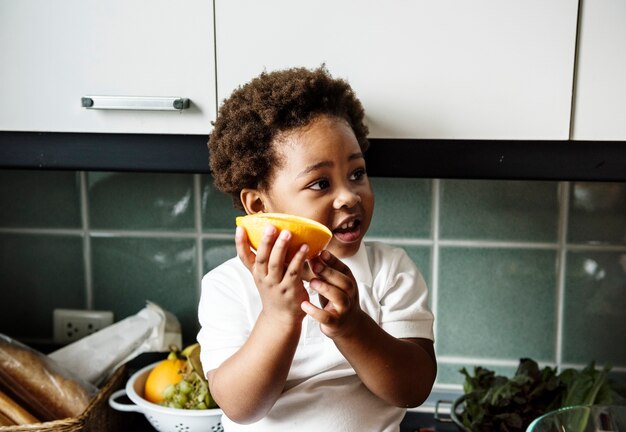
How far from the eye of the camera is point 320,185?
74 cm

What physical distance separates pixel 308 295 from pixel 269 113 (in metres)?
0.22

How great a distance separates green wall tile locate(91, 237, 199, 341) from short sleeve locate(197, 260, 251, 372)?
1.17ft

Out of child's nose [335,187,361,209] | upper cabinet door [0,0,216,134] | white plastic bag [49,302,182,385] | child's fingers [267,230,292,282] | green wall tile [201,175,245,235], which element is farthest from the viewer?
green wall tile [201,175,245,235]

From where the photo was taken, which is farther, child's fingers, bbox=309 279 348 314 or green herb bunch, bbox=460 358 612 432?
green herb bunch, bbox=460 358 612 432

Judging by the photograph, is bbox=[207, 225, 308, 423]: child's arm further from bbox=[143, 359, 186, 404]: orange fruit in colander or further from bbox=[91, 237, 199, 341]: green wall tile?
bbox=[91, 237, 199, 341]: green wall tile

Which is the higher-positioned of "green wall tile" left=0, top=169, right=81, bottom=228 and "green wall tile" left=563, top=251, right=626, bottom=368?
"green wall tile" left=0, top=169, right=81, bottom=228

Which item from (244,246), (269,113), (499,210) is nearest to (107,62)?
(269,113)

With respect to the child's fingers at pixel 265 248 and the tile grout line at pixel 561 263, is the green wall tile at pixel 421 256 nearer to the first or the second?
the tile grout line at pixel 561 263

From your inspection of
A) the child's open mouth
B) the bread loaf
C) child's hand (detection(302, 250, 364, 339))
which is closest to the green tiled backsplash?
the bread loaf

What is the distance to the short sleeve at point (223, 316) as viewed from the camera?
31.3 inches

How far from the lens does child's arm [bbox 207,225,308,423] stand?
0.61 metres

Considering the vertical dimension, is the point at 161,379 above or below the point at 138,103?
below

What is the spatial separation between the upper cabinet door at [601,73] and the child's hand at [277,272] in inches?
16.4

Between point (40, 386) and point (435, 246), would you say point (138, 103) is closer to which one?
point (40, 386)
